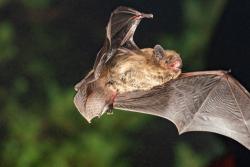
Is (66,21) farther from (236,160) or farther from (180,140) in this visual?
(236,160)

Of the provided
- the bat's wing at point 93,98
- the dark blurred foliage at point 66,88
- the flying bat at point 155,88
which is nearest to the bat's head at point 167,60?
the flying bat at point 155,88

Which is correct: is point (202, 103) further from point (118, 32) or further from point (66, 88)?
point (66, 88)

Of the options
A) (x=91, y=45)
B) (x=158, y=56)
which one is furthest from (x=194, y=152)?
(x=158, y=56)

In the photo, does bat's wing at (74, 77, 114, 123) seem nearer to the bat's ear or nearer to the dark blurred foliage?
the bat's ear

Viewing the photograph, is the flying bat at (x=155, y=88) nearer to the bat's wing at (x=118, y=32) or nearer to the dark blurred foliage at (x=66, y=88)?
the bat's wing at (x=118, y=32)

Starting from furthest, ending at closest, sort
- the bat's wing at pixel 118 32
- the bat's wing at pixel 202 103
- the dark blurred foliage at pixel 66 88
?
1. the dark blurred foliage at pixel 66 88
2. the bat's wing at pixel 202 103
3. the bat's wing at pixel 118 32

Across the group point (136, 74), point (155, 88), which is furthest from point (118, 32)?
point (155, 88)
